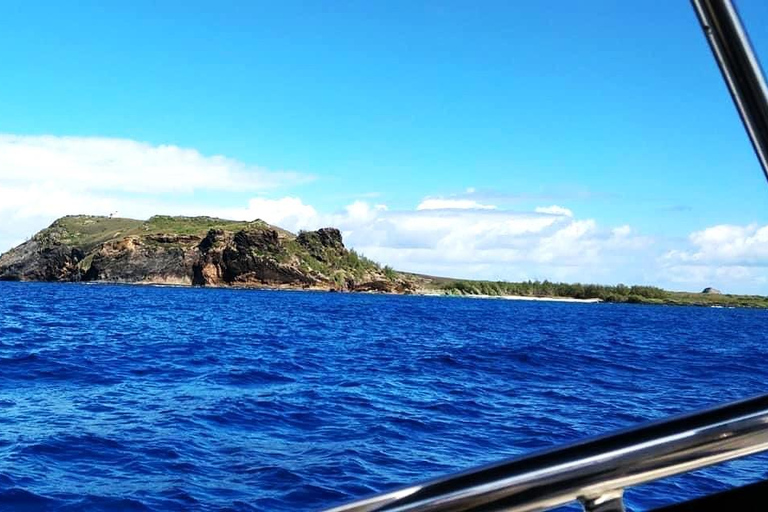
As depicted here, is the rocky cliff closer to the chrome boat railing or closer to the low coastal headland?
the low coastal headland

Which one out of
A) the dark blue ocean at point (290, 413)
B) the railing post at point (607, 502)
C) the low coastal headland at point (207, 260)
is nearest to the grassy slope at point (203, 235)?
the low coastal headland at point (207, 260)

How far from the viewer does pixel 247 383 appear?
17.5 meters

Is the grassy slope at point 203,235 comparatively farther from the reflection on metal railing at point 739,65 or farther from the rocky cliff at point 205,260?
the reflection on metal railing at point 739,65

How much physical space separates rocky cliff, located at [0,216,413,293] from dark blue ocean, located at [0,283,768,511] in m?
118

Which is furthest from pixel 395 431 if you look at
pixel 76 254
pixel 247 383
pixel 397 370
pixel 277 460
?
pixel 76 254

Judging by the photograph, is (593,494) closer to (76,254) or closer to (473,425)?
(473,425)

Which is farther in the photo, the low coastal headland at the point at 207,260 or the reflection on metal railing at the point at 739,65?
the low coastal headland at the point at 207,260

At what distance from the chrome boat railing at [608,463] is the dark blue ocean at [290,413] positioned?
1342mm

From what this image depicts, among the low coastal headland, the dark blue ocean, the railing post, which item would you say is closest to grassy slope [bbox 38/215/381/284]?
the low coastal headland

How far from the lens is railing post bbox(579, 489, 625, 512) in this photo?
1.17m

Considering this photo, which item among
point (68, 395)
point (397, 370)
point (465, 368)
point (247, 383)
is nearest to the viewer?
point (68, 395)

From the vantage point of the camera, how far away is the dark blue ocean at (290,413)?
8.88 m

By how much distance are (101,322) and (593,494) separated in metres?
39.6

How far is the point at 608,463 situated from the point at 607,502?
8 centimetres
